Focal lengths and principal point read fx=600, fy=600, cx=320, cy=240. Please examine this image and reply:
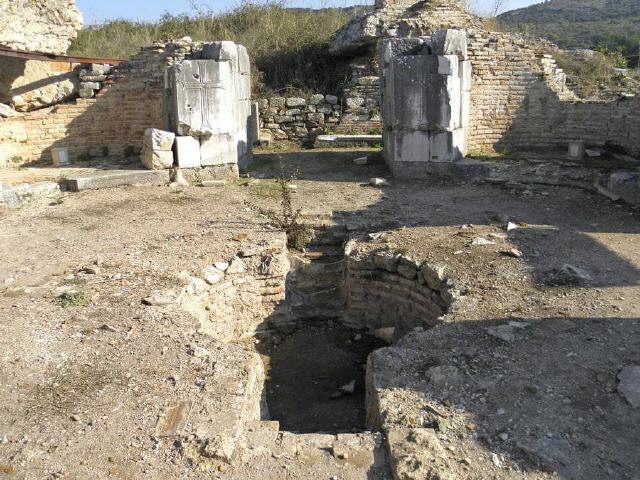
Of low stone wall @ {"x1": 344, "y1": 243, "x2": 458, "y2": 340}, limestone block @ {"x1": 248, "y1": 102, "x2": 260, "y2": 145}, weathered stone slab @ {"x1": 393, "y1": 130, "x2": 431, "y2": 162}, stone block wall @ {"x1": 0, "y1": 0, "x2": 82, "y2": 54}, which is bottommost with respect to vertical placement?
low stone wall @ {"x1": 344, "y1": 243, "x2": 458, "y2": 340}

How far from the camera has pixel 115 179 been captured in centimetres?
924

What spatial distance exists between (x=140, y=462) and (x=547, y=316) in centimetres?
295

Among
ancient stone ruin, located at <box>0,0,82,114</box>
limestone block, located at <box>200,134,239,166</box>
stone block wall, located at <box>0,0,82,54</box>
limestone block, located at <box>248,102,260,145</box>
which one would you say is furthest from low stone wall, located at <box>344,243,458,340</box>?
stone block wall, located at <box>0,0,82,54</box>

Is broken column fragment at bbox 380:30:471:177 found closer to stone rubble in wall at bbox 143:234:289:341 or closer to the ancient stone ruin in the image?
stone rubble in wall at bbox 143:234:289:341

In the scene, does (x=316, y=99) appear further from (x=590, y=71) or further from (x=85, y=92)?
(x=590, y=71)

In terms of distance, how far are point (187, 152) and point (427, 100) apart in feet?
12.6

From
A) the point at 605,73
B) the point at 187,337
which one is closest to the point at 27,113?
the point at 187,337

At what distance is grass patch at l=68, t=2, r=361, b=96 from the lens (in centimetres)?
Result: 1406

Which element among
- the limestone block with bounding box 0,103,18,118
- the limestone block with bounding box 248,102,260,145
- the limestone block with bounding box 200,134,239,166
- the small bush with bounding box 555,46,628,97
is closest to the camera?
the limestone block with bounding box 200,134,239,166

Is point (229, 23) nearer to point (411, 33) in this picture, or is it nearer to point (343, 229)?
point (411, 33)

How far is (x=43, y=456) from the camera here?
3.00m

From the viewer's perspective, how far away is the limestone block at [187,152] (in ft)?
31.1

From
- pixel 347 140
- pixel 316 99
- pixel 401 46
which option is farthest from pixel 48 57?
pixel 401 46

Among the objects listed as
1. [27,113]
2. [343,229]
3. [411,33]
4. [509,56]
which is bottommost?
[343,229]
